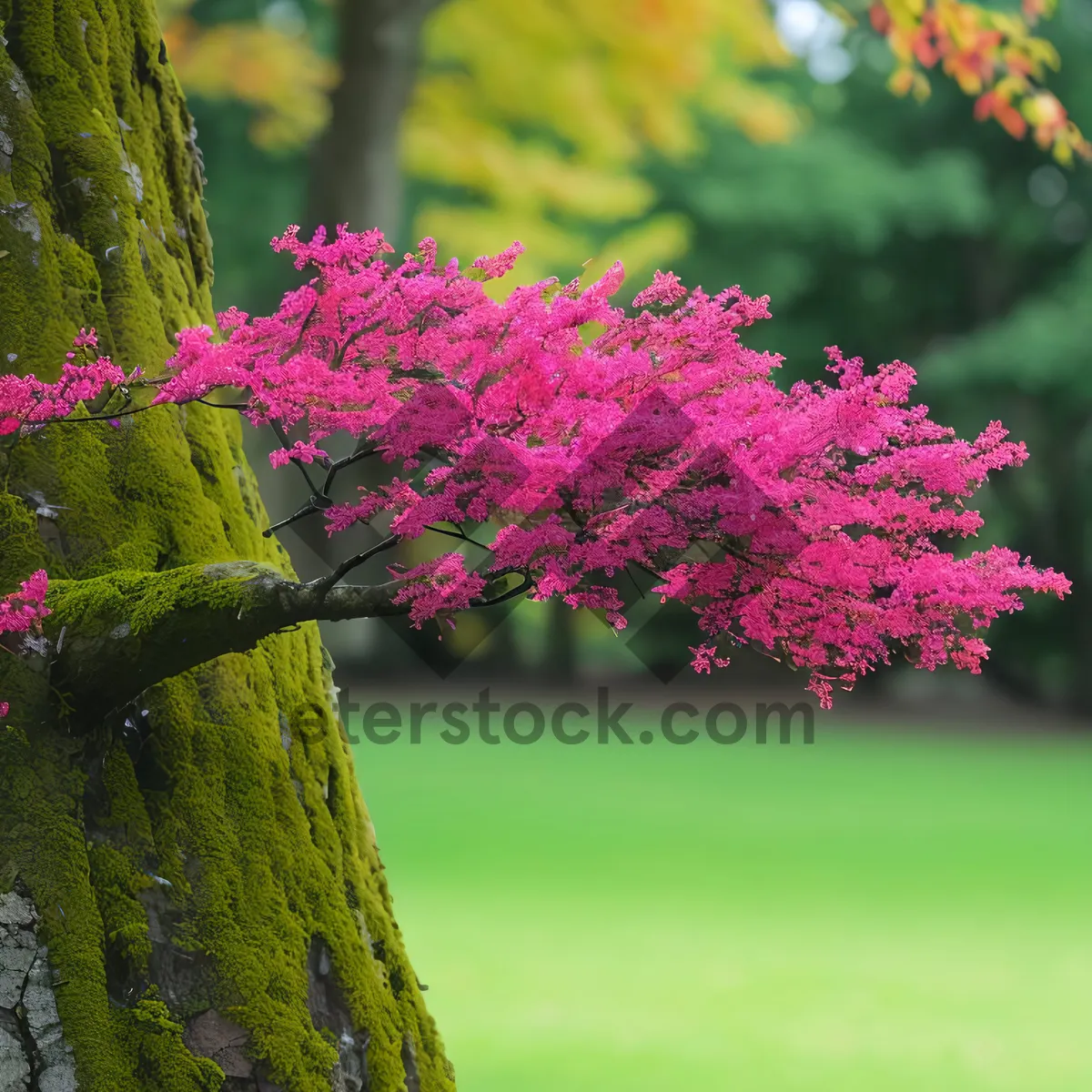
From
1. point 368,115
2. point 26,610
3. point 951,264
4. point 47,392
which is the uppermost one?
point 951,264

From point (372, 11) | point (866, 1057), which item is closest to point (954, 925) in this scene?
point (866, 1057)

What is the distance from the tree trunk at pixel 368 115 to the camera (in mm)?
13445

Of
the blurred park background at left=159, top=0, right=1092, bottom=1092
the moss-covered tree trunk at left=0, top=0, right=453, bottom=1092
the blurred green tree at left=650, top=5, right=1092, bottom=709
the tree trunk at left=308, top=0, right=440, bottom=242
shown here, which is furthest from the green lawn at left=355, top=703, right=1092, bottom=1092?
the blurred green tree at left=650, top=5, right=1092, bottom=709

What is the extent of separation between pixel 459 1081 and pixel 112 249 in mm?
4010

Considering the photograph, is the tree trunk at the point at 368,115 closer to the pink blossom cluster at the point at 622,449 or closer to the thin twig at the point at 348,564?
the pink blossom cluster at the point at 622,449

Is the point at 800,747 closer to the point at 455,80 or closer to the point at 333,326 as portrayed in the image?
the point at 455,80

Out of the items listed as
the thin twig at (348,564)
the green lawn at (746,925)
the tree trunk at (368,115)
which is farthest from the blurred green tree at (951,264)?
the thin twig at (348,564)

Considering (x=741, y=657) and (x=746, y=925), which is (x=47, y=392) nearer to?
(x=746, y=925)

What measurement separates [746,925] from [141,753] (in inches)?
230

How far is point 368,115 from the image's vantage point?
13781mm

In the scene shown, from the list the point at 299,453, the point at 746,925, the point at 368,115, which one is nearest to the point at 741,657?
the point at 368,115

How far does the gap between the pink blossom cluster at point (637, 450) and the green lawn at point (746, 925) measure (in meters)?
3.79

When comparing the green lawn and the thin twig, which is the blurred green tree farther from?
the thin twig

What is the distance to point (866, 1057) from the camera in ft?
20.2
